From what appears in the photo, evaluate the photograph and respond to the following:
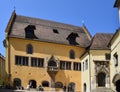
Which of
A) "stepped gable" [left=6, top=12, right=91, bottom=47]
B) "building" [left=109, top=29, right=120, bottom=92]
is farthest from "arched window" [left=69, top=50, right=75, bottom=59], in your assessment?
"building" [left=109, top=29, right=120, bottom=92]

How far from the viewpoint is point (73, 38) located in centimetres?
5044

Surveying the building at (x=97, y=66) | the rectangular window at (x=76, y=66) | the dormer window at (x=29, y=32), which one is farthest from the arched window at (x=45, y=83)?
the dormer window at (x=29, y=32)

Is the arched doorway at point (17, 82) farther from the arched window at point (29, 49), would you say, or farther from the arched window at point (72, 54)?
the arched window at point (72, 54)

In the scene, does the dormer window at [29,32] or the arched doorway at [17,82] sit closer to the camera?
the arched doorway at [17,82]

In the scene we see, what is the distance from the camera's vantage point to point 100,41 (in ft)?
151

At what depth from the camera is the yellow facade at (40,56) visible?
4425cm

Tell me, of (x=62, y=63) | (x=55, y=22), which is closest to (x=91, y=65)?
(x=62, y=63)

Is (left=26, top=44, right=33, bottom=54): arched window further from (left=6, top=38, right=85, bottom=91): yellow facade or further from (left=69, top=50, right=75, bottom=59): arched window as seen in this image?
(left=69, top=50, right=75, bottom=59): arched window

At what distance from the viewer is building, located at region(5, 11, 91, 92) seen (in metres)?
44.5

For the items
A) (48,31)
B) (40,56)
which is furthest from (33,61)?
(48,31)

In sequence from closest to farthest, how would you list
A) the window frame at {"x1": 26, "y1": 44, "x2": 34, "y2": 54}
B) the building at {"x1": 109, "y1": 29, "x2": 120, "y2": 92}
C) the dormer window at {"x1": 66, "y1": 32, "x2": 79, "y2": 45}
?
the building at {"x1": 109, "y1": 29, "x2": 120, "y2": 92} → the window frame at {"x1": 26, "y1": 44, "x2": 34, "y2": 54} → the dormer window at {"x1": 66, "y1": 32, "x2": 79, "y2": 45}

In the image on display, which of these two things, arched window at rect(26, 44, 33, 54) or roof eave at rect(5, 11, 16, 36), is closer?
roof eave at rect(5, 11, 16, 36)

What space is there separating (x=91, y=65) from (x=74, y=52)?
5.98m

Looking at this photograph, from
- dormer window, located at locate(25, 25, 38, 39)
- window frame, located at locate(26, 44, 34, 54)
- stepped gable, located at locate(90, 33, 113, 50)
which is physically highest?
dormer window, located at locate(25, 25, 38, 39)
